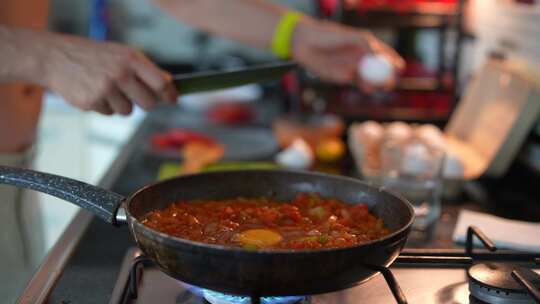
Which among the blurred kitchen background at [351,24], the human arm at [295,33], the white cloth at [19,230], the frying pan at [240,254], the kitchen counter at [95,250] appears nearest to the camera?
the frying pan at [240,254]

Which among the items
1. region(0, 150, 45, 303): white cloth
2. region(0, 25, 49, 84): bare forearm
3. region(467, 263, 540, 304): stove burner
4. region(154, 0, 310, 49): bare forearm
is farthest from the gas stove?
region(154, 0, 310, 49): bare forearm

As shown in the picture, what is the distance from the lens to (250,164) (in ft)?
5.81

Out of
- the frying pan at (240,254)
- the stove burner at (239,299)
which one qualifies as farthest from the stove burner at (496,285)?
the stove burner at (239,299)

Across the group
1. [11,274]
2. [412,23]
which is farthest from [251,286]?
[412,23]

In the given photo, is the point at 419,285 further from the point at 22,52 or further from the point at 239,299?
the point at 22,52

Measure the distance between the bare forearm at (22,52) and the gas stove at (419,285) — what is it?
1.26 ft

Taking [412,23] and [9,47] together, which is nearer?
[9,47]

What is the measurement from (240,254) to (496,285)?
1.17 feet

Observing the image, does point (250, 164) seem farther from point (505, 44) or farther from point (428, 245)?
point (505, 44)

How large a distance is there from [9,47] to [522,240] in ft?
3.01

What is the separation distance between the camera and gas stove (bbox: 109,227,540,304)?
2.99 feet

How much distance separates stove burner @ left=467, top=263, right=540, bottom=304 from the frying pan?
0.40 ft

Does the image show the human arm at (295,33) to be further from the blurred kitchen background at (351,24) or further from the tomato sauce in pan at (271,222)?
the tomato sauce in pan at (271,222)

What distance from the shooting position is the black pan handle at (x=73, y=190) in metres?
0.92
